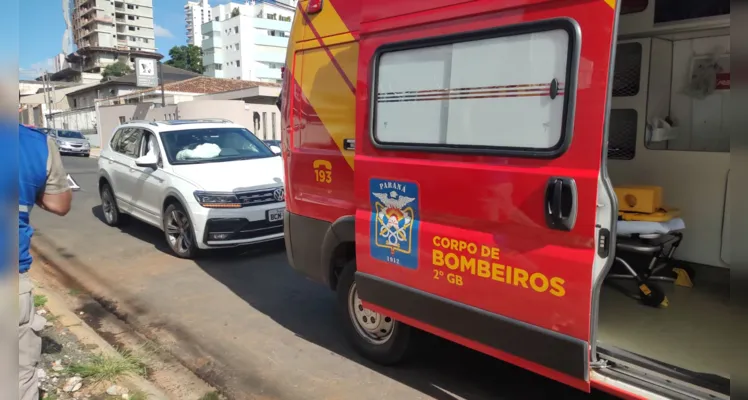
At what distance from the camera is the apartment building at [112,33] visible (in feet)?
313

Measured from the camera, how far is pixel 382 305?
11.4ft

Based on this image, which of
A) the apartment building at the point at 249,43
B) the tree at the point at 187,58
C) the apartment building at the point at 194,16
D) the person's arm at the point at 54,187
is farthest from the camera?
the apartment building at the point at 194,16

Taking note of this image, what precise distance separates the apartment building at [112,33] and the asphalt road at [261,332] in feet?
323

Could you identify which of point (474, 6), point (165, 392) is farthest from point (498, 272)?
point (165, 392)

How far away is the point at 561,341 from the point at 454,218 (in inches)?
33.2

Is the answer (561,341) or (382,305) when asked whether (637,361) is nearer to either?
(561,341)

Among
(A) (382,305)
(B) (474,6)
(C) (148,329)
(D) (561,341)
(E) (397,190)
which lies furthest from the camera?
(C) (148,329)

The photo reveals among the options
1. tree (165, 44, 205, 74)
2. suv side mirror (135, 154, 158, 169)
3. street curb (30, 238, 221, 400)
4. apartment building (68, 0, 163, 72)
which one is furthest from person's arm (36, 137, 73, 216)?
apartment building (68, 0, 163, 72)

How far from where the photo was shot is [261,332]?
4574mm

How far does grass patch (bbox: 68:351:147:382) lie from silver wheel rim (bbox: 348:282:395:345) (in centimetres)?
160

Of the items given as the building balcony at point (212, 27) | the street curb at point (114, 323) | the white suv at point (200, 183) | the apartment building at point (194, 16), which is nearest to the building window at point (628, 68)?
the white suv at point (200, 183)

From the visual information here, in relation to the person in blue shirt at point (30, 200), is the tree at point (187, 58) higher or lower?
higher

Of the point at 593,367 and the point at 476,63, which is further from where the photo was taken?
the point at 476,63

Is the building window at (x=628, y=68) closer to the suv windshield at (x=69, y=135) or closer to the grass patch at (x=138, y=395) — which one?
the grass patch at (x=138, y=395)
